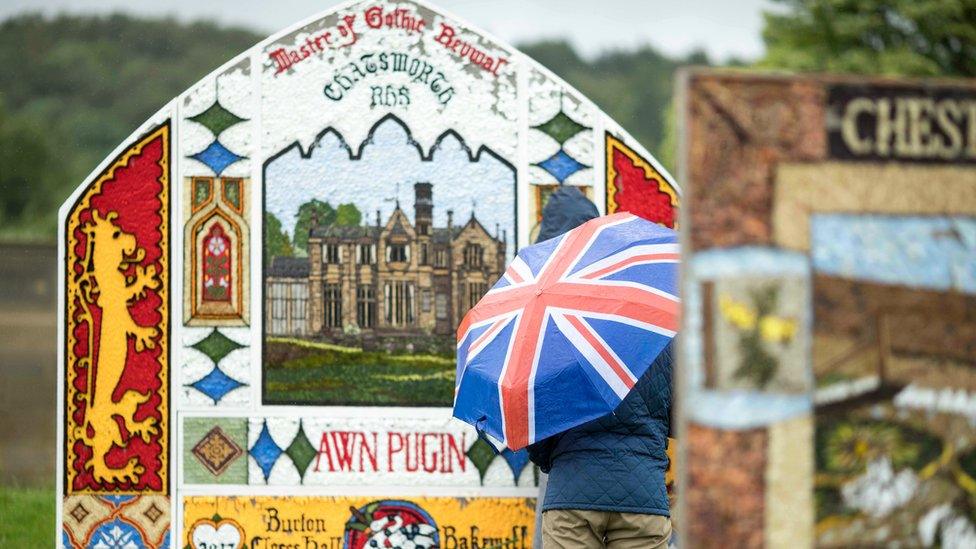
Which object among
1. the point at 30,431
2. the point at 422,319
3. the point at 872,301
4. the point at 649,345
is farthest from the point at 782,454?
the point at 30,431

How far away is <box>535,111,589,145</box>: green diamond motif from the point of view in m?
7.04

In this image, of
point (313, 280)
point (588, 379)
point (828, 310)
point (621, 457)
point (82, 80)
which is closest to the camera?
point (828, 310)

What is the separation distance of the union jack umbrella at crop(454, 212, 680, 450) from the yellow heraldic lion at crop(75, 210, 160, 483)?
217 cm

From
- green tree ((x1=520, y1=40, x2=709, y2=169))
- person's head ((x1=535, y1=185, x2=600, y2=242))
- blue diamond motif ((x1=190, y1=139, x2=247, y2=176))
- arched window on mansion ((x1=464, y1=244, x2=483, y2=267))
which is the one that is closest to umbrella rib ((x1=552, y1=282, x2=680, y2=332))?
person's head ((x1=535, y1=185, x2=600, y2=242))

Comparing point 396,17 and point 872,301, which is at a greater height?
point 396,17

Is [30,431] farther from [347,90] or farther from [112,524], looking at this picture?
[347,90]

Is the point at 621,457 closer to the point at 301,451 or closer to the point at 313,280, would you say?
the point at 301,451

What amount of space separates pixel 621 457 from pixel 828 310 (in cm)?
182

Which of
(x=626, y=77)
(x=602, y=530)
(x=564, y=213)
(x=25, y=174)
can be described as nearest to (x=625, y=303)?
(x=602, y=530)

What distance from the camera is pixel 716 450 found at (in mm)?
3455

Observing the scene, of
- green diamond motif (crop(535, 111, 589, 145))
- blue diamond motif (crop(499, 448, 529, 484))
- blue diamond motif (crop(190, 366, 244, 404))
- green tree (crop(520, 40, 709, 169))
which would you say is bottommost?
blue diamond motif (crop(499, 448, 529, 484))

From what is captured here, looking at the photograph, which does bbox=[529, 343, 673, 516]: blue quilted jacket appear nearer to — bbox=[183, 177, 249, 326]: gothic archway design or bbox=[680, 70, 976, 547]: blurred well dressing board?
bbox=[680, 70, 976, 547]: blurred well dressing board

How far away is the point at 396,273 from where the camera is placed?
707cm

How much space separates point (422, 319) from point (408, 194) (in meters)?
0.64
